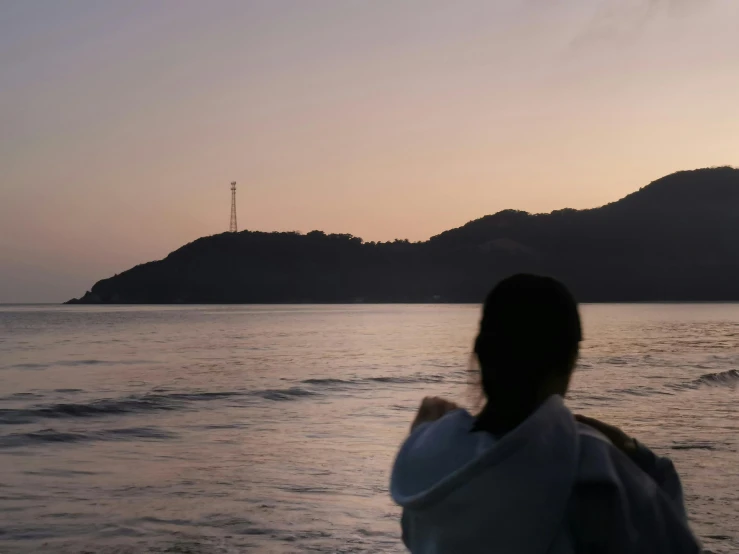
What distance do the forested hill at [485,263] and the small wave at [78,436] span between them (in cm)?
10303

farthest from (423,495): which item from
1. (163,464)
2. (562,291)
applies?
(163,464)

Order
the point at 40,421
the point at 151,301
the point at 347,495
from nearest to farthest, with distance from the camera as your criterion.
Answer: the point at 347,495
the point at 40,421
the point at 151,301

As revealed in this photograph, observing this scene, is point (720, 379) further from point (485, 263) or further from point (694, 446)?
point (485, 263)

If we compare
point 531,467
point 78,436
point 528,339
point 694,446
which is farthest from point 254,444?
point 531,467

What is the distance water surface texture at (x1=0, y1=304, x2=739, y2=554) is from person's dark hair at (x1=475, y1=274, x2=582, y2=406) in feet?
0.28

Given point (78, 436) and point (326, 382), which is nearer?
point (78, 436)

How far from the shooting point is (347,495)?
311 inches

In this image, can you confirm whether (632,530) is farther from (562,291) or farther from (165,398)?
(165,398)

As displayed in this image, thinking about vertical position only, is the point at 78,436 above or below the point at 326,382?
above

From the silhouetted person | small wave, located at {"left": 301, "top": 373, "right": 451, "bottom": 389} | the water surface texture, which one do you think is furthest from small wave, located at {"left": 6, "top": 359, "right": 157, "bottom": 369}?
the silhouetted person

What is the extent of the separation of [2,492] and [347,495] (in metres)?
Result: 3.75

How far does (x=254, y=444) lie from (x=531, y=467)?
10.2 metres

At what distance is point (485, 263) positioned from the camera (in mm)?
148000

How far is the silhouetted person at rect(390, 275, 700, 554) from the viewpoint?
1.41m
